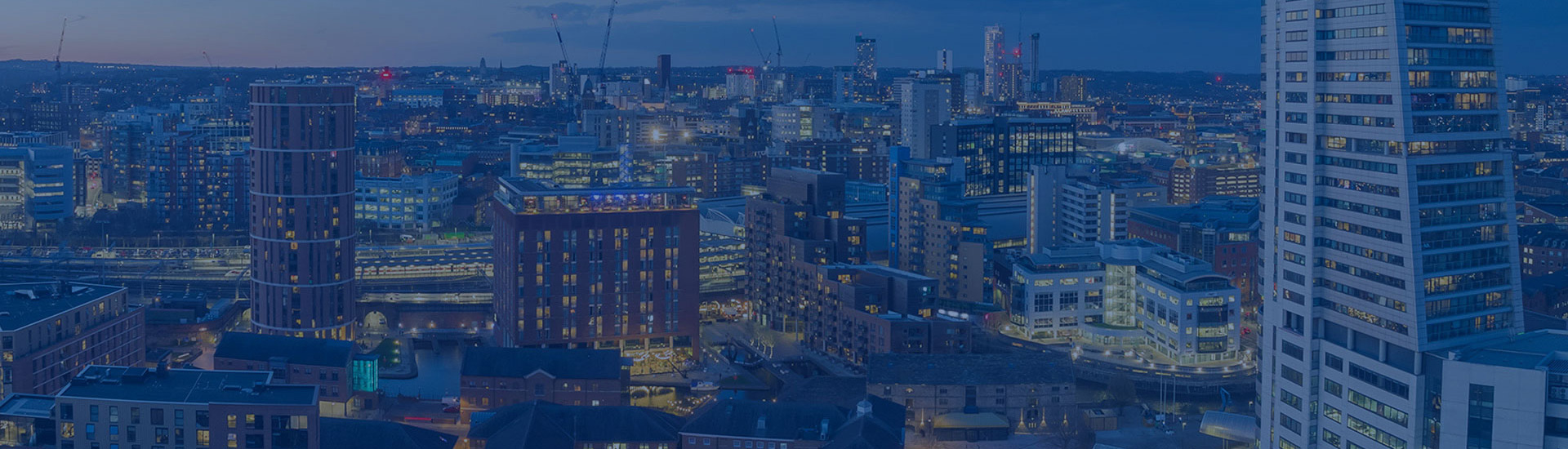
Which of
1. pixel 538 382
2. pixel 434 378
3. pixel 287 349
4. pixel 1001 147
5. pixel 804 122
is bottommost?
pixel 434 378

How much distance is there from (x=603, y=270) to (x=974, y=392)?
9.05 meters

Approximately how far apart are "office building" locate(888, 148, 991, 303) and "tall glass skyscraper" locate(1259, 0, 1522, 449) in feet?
64.4

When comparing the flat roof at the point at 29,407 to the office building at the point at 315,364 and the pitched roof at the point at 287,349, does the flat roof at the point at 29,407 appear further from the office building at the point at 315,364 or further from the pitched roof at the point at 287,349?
the pitched roof at the point at 287,349

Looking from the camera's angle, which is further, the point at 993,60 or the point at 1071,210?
the point at 993,60

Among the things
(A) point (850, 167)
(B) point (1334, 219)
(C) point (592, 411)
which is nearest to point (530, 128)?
(A) point (850, 167)

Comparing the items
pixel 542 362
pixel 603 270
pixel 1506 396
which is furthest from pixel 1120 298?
pixel 1506 396

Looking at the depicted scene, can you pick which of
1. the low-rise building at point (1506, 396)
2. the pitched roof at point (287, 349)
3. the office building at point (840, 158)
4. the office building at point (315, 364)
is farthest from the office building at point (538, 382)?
the office building at point (840, 158)

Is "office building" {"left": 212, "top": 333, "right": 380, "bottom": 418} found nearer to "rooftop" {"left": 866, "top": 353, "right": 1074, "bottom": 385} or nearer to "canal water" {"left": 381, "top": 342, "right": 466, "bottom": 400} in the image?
"canal water" {"left": 381, "top": 342, "right": 466, "bottom": 400}

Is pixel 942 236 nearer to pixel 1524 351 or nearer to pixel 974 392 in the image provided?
pixel 974 392

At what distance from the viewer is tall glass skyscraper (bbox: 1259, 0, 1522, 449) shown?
54.7ft

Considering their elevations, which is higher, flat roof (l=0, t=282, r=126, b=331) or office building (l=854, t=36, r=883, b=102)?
office building (l=854, t=36, r=883, b=102)

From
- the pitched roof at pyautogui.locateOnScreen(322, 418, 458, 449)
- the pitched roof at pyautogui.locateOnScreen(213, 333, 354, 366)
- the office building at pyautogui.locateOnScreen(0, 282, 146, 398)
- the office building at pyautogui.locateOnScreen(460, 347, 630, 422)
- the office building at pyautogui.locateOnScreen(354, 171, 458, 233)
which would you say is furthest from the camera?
the office building at pyautogui.locateOnScreen(354, 171, 458, 233)

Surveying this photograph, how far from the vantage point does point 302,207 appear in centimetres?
3281

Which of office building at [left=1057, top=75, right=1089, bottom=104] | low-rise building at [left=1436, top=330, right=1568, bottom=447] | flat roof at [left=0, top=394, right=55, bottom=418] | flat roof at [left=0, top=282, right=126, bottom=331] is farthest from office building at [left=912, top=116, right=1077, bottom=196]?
office building at [left=1057, top=75, right=1089, bottom=104]
